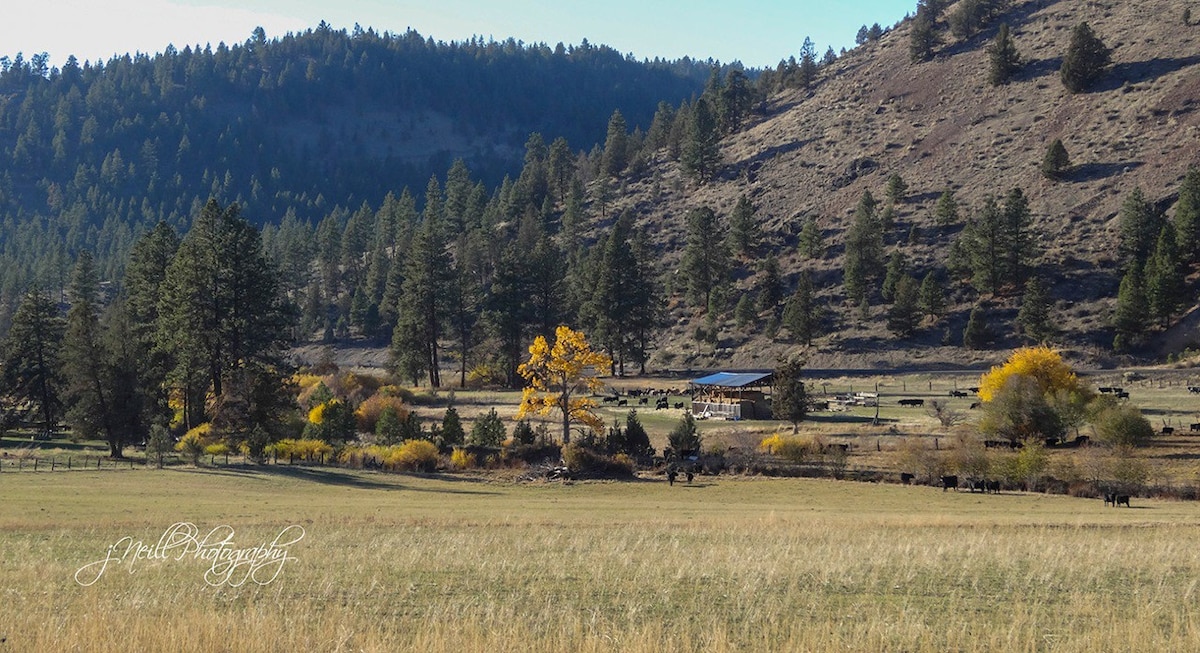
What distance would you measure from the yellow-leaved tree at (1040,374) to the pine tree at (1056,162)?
64589 mm

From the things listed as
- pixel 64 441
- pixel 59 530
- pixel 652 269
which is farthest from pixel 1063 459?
pixel 652 269

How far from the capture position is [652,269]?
12550cm

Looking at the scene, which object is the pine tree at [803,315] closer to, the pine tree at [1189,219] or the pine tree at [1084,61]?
the pine tree at [1189,219]

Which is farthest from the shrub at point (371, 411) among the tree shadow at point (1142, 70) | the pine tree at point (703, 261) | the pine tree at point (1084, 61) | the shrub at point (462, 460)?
the tree shadow at point (1142, 70)

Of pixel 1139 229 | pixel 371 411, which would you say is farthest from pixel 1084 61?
pixel 371 411

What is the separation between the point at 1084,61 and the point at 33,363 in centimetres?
13341

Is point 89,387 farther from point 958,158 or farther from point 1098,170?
point 958,158

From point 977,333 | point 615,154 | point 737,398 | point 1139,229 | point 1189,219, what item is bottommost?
point 737,398

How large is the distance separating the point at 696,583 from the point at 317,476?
34.8m

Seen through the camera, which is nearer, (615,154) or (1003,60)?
(1003,60)

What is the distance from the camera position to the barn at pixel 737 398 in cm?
7444

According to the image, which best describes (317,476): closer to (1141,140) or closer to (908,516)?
(908,516)

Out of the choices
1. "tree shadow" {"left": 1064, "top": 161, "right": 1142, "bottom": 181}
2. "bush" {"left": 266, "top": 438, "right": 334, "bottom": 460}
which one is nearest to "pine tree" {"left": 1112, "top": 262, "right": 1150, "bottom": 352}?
"tree shadow" {"left": 1064, "top": 161, "right": 1142, "bottom": 181}
